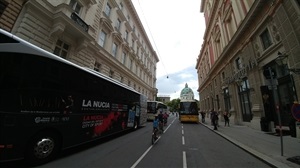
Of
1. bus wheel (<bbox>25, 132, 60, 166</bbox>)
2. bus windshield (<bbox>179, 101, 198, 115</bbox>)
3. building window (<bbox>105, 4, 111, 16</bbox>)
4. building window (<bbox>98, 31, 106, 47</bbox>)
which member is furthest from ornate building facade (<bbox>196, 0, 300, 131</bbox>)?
building window (<bbox>105, 4, 111, 16</bbox>)

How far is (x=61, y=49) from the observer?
40.5 feet

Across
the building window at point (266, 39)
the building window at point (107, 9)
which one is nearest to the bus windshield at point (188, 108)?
the building window at point (266, 39)

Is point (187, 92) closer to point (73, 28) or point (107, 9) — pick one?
point (107, 9)

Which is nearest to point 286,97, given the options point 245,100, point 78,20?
point 245,100

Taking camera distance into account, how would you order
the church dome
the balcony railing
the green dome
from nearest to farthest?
the balcony railing, the church dome, the green dome

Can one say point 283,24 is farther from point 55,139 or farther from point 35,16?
point 35,16

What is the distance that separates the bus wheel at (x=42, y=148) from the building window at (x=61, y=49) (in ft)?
29.5

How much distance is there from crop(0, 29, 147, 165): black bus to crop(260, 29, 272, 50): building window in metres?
14.5

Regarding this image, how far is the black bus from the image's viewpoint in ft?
13.7

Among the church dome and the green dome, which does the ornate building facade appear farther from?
the green dome

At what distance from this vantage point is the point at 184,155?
19.9 feet

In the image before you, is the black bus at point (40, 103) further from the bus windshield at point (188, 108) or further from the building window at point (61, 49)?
the bus windshield at point (188, 108)

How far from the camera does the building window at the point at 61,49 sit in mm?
12072

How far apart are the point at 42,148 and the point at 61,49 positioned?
9918mm
